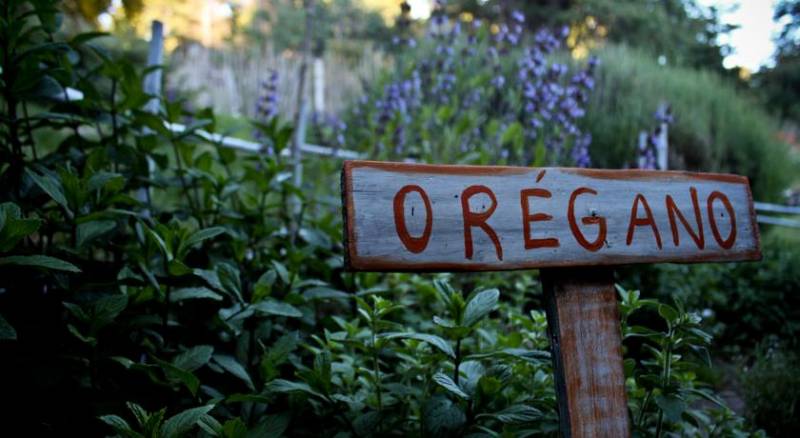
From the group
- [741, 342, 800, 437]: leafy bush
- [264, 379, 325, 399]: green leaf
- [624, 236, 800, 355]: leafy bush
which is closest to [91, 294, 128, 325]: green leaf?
[264, 379, 325, 399]: green leaf

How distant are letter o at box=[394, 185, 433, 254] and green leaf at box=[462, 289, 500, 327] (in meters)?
0.27

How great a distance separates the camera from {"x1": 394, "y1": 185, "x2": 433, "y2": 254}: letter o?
1.04 metres

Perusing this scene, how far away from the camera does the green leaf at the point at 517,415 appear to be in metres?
1.21

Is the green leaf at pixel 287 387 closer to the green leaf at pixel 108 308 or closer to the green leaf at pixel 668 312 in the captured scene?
the green leaf at pixel 108 308

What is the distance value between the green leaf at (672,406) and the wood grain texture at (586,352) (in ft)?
0.28

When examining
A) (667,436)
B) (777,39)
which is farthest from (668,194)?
(777,39)

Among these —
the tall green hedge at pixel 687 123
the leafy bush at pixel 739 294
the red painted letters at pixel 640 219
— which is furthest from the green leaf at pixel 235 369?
the tall green hedge at pixel 687 123

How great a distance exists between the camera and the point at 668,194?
1.28m

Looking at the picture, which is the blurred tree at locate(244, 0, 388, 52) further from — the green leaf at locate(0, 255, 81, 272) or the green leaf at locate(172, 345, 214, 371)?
the green leaf at locate(0, 255, 81, 272)

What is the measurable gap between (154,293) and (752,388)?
6.56 ft

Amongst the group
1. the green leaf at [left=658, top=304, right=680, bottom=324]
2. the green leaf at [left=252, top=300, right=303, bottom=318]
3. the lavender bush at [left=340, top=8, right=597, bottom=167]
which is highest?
the lavender bush at [left=340, top=8, right=597, bottom=167]

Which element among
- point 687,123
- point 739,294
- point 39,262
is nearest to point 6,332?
point 39,262

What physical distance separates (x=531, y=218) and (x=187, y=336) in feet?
3.18

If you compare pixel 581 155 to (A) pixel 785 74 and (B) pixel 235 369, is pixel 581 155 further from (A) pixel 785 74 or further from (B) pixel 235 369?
(A) pixel 785 74
